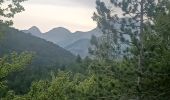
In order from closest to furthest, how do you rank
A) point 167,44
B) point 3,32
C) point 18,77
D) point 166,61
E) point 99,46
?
1. point 3,32
2. point 166,61
3. point 167,44
4. point 99,46
5. point 18,77

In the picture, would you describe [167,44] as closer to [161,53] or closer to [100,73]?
[161,53]

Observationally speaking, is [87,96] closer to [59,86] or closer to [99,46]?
[59,86]

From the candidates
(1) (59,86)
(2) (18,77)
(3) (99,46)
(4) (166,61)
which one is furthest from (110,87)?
(2) (18,77)

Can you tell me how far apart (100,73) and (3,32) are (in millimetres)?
8079

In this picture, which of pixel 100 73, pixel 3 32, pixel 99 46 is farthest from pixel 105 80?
pixel 99 46

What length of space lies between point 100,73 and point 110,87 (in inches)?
55.0

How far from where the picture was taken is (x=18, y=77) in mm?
72188

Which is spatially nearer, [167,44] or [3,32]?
[3,32]

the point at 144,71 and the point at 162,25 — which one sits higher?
the point at 162,25

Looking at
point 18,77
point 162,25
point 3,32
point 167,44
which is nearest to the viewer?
point 3,32

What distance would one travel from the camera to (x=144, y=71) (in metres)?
19.3

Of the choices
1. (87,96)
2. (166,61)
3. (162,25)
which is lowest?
(87,96)

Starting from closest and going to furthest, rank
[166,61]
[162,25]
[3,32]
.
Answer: [3,32] < [166,61] < [162,25]

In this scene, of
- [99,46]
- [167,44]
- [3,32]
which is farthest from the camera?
[99,46]
